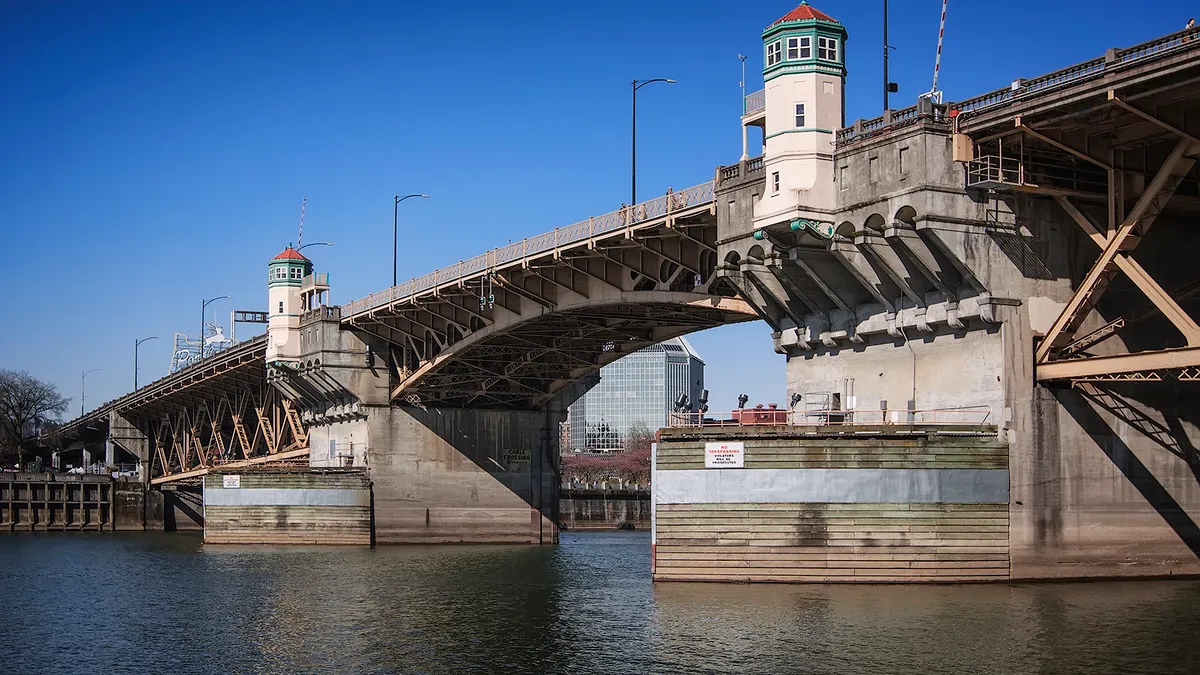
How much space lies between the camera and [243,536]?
294 feet

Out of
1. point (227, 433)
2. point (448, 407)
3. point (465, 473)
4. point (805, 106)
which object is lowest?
point (465, 473)

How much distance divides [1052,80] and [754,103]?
1221 centimetres

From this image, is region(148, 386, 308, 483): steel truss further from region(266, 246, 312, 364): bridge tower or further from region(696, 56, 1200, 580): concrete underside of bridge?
region(696, 56, 1200, 580): concrete underside of bridge

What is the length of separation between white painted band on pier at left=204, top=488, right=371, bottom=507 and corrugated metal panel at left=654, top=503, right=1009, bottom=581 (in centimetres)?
4634

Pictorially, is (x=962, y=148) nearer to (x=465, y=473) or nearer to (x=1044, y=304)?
(x=1044, y=304)

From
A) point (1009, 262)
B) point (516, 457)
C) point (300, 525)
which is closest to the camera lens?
point (1009, 262)

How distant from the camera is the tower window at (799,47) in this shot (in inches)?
1925

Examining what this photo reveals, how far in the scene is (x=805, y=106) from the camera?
49219 millimetres

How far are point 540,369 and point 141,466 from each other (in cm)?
→ 6919

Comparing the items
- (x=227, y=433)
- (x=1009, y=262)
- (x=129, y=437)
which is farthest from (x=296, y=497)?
(x=129, y=437)

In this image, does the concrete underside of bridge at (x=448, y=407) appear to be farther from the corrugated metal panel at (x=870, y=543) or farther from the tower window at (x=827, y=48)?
the corrugated metal panel at (x=870, y=543)

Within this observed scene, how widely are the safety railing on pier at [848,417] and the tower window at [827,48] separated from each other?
1196cm

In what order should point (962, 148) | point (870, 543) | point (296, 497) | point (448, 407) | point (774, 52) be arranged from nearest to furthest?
1. point (962, 148)
2. point (870, 543)
3. point (774, 52)
4. point (296, 497)
5. point (448, 407)

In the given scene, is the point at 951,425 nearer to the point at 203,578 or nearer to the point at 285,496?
the point at 203,578
